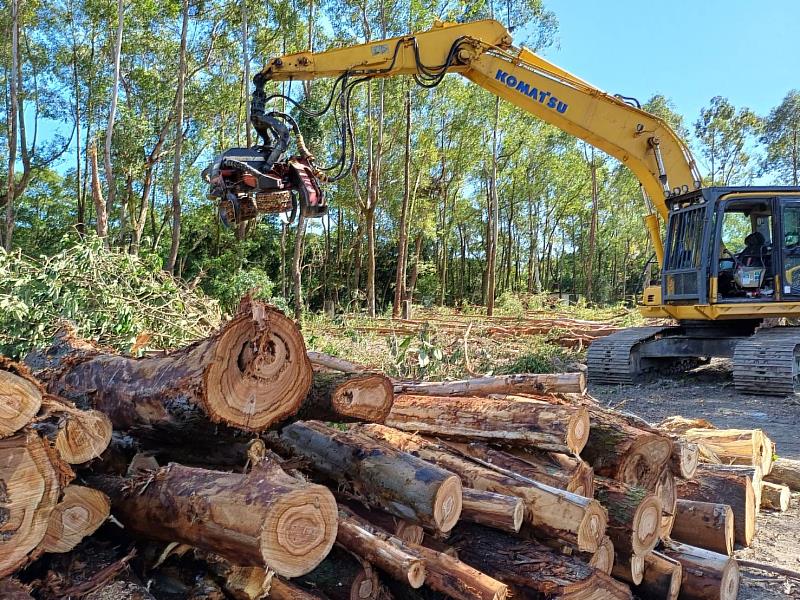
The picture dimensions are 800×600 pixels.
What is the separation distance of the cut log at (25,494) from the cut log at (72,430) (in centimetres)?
16

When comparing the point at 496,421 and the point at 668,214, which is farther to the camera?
the point at 668,214

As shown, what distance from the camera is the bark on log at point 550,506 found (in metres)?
3.07

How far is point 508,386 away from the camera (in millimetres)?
4438

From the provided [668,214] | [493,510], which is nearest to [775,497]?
[493,510]

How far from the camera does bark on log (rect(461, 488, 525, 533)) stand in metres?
3.02

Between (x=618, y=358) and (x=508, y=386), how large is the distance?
6523 mm

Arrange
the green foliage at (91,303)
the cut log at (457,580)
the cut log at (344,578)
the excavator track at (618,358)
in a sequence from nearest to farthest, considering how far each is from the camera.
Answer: the cut log at (457,580) < the cut log at (344,578) < the green foliage at (91,303) < the excavator track at (618,358)

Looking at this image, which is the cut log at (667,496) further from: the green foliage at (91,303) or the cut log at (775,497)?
the green foliage at (91,303)

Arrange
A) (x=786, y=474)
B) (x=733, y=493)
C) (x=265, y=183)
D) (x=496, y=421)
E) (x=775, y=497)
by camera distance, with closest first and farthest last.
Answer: (x=496, y=421) → (x=733, y=493) → (x=775, y=497) → (x=786, y=474) → (x=265, y=183)

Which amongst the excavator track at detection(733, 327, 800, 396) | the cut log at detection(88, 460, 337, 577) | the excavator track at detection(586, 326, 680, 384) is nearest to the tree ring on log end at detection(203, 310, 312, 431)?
the cut log at detection(88, 460, 337, 577)

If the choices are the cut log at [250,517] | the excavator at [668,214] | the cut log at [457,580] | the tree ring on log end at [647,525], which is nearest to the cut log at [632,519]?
the tree ring on log end at [647,525]

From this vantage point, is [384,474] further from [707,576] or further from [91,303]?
[91,303]

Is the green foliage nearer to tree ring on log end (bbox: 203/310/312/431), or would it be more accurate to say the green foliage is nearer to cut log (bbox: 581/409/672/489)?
tree ring on log end (bbox: 203/310/312/431)

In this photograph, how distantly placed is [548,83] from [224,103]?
17.0m
